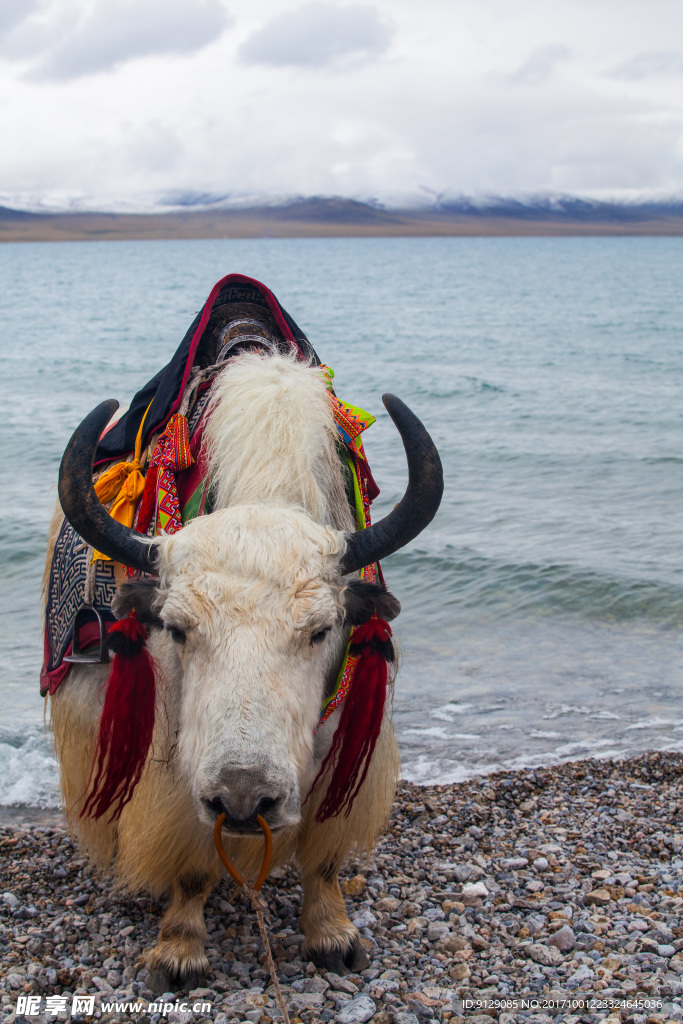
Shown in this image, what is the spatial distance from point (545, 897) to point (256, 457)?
6.07ft

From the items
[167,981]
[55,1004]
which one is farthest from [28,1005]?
[167,981]

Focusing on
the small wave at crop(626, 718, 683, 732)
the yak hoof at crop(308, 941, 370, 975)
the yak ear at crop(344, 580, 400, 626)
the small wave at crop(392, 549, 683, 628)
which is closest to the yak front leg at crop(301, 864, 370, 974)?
the yak hoof at crop(308, 941, 370, 975)

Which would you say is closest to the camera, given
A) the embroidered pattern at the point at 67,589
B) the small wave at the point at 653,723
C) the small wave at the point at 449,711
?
the embroidered pattern at the point at 67,589

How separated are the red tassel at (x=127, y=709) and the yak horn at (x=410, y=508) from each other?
1.95ft

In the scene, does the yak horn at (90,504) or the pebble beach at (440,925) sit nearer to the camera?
the yak horn at (90,504)

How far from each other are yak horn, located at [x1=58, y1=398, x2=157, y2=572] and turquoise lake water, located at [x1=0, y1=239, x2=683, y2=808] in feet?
7.93

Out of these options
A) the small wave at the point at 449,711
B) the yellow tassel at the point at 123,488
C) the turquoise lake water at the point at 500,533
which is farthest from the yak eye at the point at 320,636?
the small wave at the point at 449,711

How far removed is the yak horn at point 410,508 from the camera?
2.41m

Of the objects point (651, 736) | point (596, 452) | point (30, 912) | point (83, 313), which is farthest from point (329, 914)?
point (83, 313)

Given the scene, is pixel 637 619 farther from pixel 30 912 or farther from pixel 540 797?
pixel 30 912

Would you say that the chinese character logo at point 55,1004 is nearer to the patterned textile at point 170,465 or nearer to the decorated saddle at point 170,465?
the decorated saddle at point 170,465

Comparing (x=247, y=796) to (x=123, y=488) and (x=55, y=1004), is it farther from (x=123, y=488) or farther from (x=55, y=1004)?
(x=123, y=488)

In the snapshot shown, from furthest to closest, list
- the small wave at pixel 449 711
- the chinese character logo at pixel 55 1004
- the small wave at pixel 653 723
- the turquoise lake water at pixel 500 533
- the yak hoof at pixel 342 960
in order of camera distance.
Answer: the small wave at pixel 449 711 < the turquoise lake water at pixel 500 533 < the small wave at pixel 653 723 < the yak hoof at pixel 342 960 < the chinese character logo at pixel 55 1004

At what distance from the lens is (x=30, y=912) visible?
307 centimetres
